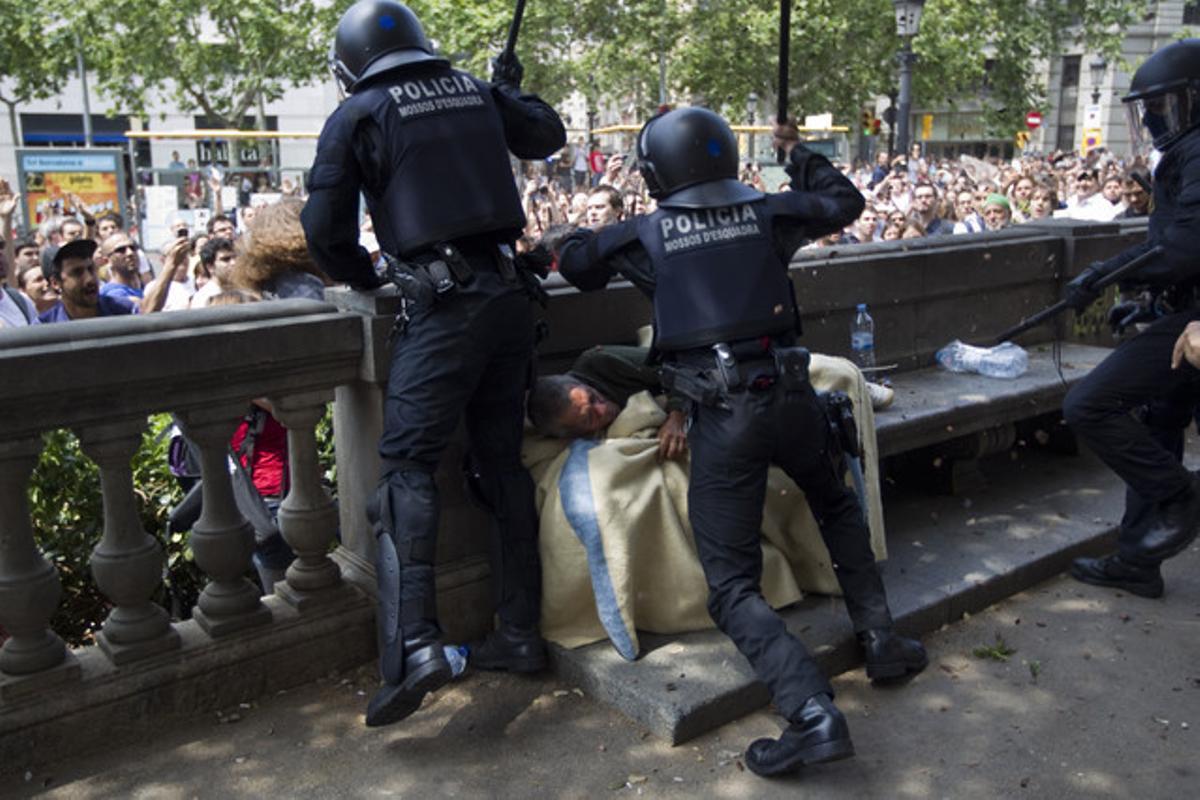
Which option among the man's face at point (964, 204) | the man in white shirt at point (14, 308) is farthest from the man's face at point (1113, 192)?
the man in white shirt at point (14, 308)

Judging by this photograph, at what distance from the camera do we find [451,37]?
3117 centimetres

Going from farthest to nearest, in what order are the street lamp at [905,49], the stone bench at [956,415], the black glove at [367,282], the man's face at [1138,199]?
the street lamp at [905,49]
the man's face at [1138,199]
the stone bench at [956,415]
the black glove at [367,282]

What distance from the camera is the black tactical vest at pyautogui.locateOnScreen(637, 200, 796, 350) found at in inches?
144

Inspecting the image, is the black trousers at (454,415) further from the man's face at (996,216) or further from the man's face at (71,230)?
the man's face at (996,216)

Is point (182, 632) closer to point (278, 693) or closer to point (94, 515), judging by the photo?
point (278, 693)

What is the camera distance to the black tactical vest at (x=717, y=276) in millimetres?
3670

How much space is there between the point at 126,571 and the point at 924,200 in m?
8.35

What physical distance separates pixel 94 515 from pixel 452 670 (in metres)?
1.77

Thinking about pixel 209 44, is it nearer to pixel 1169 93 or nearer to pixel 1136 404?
pixel 1169 93

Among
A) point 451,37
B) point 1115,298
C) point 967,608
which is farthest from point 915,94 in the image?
point 967,608

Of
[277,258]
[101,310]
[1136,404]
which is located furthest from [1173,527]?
[101,310]

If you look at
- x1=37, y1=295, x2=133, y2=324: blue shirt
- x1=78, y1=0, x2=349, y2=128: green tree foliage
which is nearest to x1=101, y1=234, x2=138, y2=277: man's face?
x1=37, y1=295, x2=133, y2=324: blue shirt

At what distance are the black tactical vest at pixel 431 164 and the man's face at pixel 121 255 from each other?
5295mm

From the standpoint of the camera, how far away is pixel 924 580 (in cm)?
461
